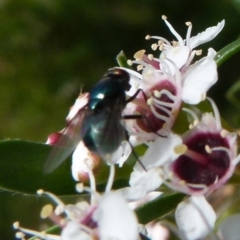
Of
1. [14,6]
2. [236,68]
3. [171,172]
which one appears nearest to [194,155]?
[171,172]

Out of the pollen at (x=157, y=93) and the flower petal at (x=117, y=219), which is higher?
the pollen at (x=157, y=93)

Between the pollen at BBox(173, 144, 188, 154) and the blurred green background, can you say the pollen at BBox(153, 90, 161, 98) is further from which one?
the blurred green background

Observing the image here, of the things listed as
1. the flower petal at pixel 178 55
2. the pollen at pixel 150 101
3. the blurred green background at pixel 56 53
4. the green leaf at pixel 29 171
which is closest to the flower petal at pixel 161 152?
the pollen at pixel 150 101

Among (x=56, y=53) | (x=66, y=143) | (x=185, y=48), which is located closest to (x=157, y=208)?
(x=66, y=143)

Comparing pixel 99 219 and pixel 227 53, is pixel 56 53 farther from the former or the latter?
pixel 99 219

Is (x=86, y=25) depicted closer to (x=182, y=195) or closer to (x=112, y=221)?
(x=182, y=195)

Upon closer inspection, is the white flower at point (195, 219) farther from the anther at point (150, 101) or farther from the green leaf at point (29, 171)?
the green leaf at point (29, 171)
